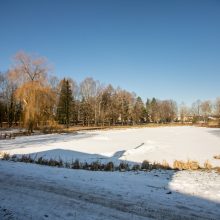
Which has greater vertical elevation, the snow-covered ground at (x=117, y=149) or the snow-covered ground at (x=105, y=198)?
the snow-covered ground at (x=105, y=198)

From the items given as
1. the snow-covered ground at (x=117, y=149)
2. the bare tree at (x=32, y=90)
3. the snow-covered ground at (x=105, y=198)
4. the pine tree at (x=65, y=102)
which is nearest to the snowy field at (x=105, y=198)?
the snow-covered ground at (x=105, y=198)

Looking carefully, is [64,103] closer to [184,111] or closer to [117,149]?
[117,149]

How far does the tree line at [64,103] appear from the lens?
1615 inches

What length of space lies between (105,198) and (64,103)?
63197 millimetres

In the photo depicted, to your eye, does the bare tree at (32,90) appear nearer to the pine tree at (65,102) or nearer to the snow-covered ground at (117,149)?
the snow-covered ground at (117,149)

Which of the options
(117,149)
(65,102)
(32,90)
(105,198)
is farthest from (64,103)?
(105,198)

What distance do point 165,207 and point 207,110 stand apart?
406 feet

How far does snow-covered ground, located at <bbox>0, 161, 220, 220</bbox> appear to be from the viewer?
4.97 metres

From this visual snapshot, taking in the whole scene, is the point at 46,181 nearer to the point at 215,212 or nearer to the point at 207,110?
the point at 215,212

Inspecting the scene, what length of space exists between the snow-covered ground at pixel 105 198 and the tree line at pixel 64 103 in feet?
111

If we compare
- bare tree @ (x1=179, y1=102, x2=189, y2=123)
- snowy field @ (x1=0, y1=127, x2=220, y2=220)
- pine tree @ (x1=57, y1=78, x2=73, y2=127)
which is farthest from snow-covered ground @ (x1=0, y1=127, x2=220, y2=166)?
bare tree @ (x1=179, y1=102, x2=189, y2=123)

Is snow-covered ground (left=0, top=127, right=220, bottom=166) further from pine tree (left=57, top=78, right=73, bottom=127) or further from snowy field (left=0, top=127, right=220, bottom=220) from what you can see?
pine tree (left=57, top=78, right=73, bottom=127)

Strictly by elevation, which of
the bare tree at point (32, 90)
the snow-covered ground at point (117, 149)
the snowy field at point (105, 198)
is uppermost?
the bare tree at point (32, 90)

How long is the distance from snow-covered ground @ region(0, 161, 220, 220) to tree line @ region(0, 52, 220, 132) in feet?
111
